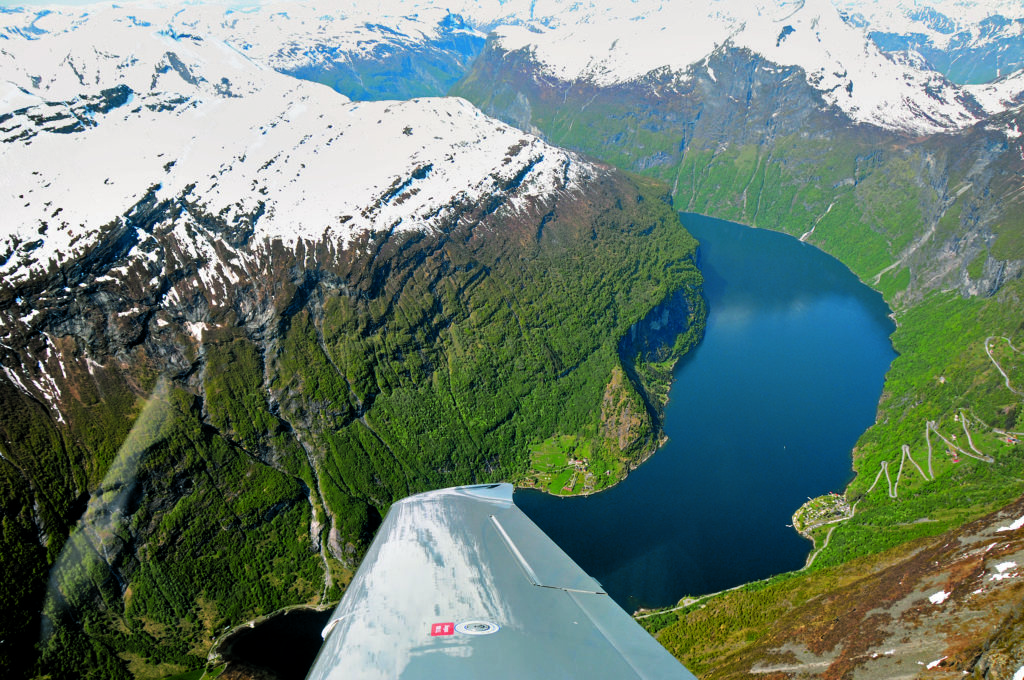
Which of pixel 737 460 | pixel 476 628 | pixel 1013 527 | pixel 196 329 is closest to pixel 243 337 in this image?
pixel 196 329

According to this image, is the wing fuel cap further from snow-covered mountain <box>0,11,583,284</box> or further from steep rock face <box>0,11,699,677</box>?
snow-covered mountain <box>0,11,583,284</box>

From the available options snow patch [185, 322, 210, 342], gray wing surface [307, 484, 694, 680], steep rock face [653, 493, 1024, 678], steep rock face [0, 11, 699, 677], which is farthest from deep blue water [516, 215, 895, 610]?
gray wing surface [307, 484, 694, 680]

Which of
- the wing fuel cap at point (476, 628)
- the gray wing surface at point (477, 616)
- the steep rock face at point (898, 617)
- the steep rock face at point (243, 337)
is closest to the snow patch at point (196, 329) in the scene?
the steep rock face at point (243, 337)

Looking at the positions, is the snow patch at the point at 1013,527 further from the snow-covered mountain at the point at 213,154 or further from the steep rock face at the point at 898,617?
the snow-covered mountain at the point at 213,154

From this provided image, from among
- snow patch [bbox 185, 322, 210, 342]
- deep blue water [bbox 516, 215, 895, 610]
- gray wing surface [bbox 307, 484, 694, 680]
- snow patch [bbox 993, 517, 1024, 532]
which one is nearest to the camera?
gray wing surface [bbox 307, 484, 694, 680]

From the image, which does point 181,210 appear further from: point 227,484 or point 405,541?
point 405,541

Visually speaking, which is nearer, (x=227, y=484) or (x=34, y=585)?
(x=34, y=585)

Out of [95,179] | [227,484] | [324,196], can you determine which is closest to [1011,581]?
[227,484]
